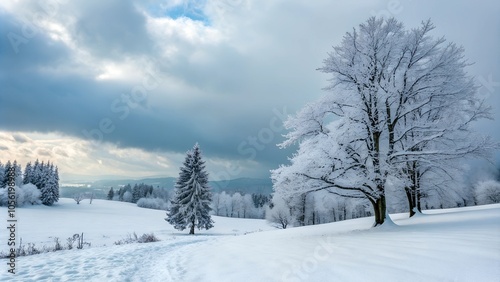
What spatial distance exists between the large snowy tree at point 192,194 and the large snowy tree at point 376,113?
27378 mm

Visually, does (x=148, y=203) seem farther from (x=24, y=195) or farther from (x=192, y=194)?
(x=192, y=194)

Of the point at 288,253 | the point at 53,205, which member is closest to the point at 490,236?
the point at 288,253

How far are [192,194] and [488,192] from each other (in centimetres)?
6362

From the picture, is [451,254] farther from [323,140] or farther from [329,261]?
[323,140]

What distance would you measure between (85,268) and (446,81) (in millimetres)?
16551

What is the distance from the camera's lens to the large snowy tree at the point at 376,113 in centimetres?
1159

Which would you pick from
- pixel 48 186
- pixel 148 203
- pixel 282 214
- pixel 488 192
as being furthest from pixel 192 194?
pixel 148 203

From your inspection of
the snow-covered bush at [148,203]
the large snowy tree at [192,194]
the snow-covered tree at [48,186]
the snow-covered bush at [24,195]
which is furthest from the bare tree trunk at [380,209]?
the snow-covered bush at [148,203]

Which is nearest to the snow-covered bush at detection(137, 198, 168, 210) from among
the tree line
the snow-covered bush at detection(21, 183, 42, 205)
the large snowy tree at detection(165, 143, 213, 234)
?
the tree line

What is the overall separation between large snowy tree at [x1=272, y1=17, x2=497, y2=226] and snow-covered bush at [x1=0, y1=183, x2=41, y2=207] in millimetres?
75230

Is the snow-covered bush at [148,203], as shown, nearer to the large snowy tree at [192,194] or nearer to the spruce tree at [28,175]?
the spruce tree at [28,175]

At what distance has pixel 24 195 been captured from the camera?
63.8m

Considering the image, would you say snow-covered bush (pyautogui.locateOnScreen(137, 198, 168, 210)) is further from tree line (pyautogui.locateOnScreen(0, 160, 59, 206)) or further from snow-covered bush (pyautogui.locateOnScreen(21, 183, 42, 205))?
snow-covered bush (pyautogui.locateOnScreen(21, 183, 42, 205))

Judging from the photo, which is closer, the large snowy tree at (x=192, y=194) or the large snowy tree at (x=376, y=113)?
the large snowy tree at (x=376, y=113)
